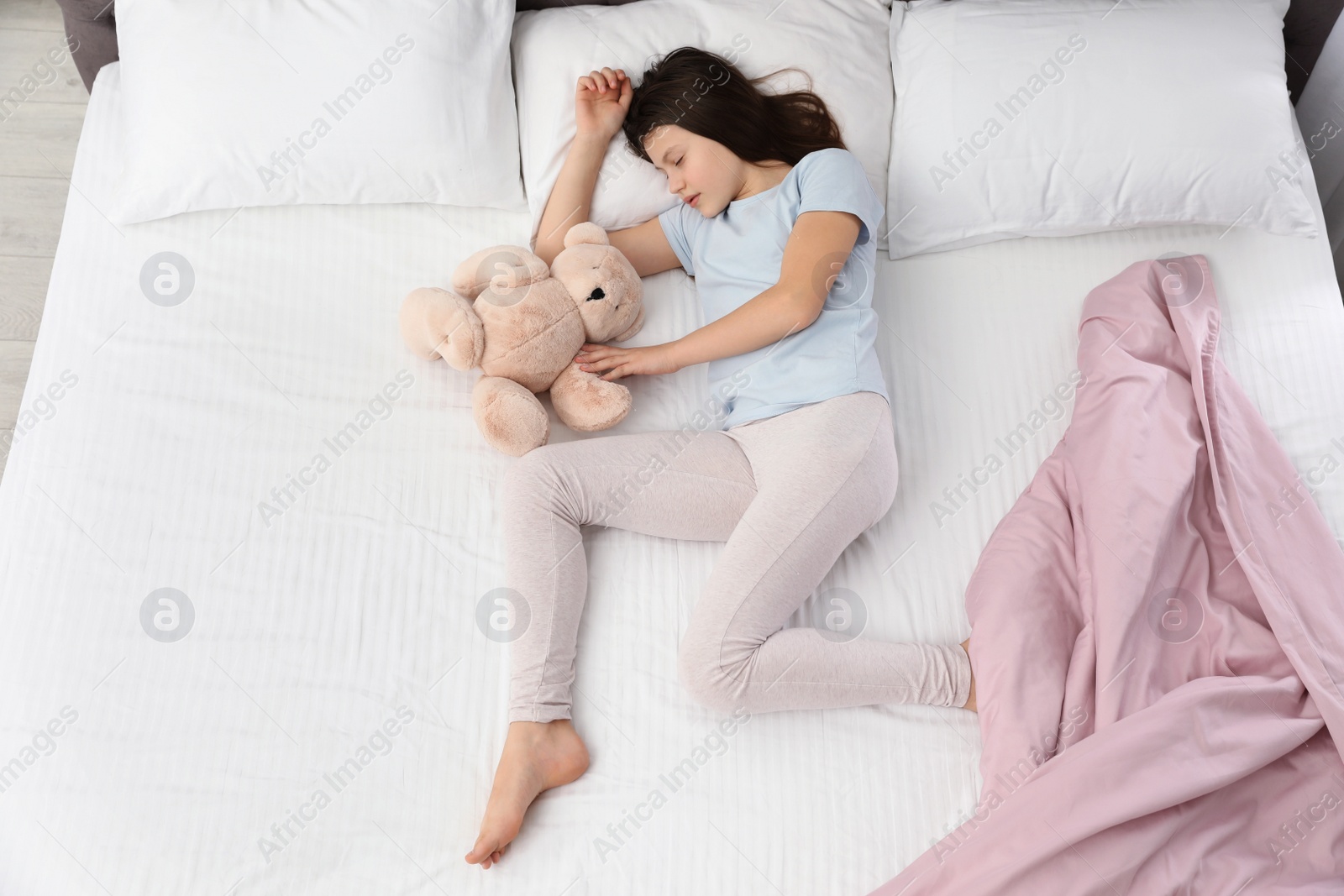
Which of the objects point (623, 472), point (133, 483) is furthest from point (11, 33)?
point (623, 472)

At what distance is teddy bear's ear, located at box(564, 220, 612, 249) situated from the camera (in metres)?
1.33

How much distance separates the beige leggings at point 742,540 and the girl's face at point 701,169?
34cm

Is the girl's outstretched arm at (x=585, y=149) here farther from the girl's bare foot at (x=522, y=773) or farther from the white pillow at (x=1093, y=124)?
the girl's bare foot at (x=522, y=773)

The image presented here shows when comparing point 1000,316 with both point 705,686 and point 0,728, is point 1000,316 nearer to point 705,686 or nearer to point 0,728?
point 705,686

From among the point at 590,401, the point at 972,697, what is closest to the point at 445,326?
the point at 590,401

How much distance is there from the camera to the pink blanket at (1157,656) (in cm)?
94

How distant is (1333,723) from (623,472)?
82cm

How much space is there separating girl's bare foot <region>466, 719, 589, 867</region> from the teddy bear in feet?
1.20

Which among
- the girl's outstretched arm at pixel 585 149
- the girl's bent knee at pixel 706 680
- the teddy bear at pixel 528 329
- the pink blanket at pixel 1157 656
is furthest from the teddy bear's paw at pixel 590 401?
the pink blanket at pixel 1157 656

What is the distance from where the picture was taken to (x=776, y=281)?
1.29m

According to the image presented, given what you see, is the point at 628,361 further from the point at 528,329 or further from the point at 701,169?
the point at 701,169

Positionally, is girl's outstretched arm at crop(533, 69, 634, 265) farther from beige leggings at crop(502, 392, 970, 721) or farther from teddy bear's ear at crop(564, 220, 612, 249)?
beige leggings at crop(502, 392, 970, 721)

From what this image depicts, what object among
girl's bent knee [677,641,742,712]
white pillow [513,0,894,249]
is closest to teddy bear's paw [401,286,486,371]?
white pillow [513,0,894,249]

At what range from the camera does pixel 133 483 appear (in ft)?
3.86
